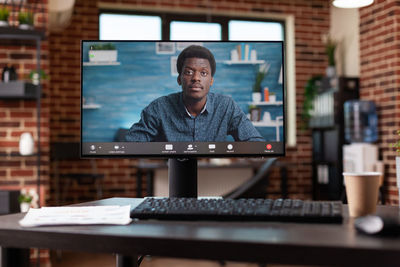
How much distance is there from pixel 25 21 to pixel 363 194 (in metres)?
3.08

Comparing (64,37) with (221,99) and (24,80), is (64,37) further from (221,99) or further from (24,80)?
(221,99)

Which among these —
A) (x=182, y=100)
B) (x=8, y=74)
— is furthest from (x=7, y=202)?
(x=182, y=100)

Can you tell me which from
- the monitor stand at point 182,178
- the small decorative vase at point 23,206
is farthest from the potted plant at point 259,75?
the small decorative vase at point 23,206

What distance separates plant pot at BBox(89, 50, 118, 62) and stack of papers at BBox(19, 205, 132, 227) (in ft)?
1.68

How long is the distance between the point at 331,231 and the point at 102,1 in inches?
196

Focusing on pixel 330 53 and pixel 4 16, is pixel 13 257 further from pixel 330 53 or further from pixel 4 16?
pixel 330 53

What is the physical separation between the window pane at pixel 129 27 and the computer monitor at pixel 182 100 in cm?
413

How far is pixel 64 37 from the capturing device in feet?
16.8

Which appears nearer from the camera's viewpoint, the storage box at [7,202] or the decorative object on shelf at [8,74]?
the storage box at [7,202]

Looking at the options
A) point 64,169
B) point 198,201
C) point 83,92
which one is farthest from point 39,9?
point 198,201

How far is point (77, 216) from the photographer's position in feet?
3.25

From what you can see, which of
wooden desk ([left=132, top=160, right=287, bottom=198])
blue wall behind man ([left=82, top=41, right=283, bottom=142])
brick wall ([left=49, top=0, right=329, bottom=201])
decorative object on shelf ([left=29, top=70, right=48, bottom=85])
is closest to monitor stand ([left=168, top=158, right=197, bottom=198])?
blue wall behind man ([left=82, top=41, right=283, bottom=142])

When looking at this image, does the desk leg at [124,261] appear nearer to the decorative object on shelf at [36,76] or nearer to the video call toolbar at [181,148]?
the video call toolbar at [181,148]

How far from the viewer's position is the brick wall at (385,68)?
402 centimetres
